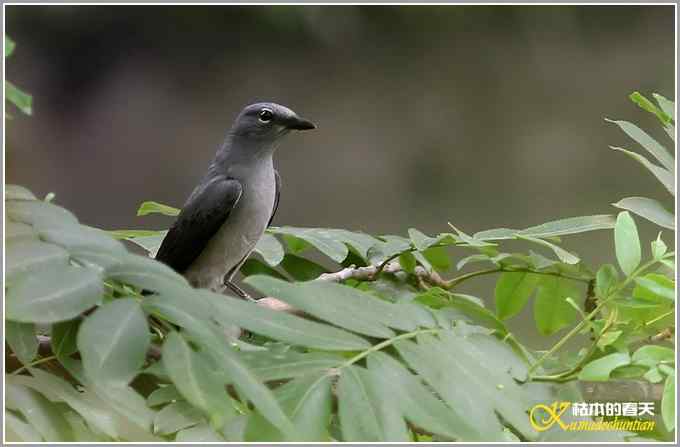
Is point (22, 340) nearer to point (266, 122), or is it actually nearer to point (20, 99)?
point (20, 99)

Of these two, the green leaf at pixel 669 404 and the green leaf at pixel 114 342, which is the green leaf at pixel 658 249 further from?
the green leaf at pixel 114 342

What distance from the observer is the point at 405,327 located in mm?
758

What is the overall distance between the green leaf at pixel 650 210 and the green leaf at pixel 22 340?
1.85 feet

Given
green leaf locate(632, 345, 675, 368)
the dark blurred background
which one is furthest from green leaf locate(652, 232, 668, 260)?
the dark blurred background

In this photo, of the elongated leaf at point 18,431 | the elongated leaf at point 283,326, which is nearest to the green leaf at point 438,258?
the elongated leaf at point 283,326

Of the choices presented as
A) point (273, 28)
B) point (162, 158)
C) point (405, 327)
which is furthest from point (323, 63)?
point (405, 327)

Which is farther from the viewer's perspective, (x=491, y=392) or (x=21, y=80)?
(x=21, y=80)

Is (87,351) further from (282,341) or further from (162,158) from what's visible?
(162,158)

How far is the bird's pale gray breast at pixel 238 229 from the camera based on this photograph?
4.94 ft

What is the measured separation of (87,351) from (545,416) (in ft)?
1.19

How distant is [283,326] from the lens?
0.67 meters

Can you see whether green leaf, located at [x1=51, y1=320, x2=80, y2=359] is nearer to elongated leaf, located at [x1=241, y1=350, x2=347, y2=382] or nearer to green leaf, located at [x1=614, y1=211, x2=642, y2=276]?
elongated leaf, located at [x1=241, y1=350, x2=347, y2=382]

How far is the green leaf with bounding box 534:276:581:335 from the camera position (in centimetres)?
112

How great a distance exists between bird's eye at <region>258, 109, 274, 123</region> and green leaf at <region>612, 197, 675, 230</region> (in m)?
0.71
